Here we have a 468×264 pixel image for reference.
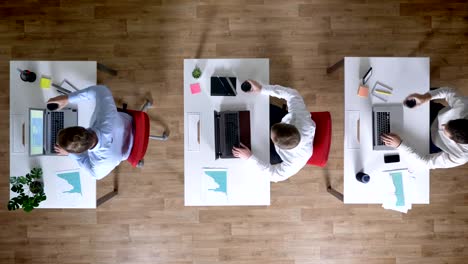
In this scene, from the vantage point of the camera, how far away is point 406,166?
8.36 ft

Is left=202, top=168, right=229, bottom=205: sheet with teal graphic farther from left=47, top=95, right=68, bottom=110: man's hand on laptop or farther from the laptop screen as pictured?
the laptop screen

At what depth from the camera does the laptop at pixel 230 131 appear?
2508mm

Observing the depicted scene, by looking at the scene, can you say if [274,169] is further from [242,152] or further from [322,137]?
[322,137]

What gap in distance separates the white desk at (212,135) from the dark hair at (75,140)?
0.73 metres

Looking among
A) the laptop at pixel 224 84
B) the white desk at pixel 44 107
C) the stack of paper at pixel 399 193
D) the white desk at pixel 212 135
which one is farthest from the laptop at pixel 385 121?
the white desk at pixel 44 107

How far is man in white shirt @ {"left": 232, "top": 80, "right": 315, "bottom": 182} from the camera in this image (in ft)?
7.24

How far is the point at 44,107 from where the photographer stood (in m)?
2.55

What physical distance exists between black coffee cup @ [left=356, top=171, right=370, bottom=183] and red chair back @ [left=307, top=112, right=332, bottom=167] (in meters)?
0.30

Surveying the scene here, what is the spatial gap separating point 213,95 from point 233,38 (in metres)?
1.09

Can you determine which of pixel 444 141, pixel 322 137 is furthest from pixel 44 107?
pixel 444 141

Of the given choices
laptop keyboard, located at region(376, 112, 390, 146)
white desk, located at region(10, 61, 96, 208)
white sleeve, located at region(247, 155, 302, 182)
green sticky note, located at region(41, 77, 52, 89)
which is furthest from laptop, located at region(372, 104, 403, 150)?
green sticky note, located at region(41, 77, 52, 89)

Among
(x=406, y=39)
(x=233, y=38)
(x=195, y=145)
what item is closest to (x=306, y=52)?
(x=233, y=38)

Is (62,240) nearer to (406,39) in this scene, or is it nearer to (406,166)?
(406,166)

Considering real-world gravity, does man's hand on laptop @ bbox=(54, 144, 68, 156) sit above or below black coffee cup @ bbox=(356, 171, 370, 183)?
above
